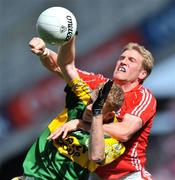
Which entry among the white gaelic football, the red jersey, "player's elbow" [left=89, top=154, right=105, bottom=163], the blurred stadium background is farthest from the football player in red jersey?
the blurred stadium background

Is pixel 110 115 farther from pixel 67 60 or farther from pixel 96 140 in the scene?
pixel 67 60

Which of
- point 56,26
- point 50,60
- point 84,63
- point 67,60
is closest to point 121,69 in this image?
point 67,60

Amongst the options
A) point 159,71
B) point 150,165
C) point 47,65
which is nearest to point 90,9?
point 159,71

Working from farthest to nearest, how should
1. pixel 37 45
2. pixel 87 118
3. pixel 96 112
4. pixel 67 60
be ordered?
pixel 67 60 < pixel 37 45 < pixel 87 118 < pixel 96 112

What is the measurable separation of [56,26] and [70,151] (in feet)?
2.72

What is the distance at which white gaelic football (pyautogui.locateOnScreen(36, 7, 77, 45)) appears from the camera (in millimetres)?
5422

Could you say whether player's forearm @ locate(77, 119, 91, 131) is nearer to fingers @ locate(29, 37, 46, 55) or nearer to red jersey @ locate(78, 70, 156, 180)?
red jersey @ locate(78, 70, 156, 180)

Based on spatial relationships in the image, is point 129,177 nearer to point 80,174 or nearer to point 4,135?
point 80,174

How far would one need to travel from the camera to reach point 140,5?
1074 cm

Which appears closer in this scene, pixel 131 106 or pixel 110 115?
pixel 110 115

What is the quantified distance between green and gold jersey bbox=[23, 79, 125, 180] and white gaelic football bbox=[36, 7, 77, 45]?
37 centimetres

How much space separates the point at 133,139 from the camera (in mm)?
5699

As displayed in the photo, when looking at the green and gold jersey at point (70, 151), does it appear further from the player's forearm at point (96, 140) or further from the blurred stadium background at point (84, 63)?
the blurred stadium background at point (84, 63)

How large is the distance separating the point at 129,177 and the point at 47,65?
38.3 inches
